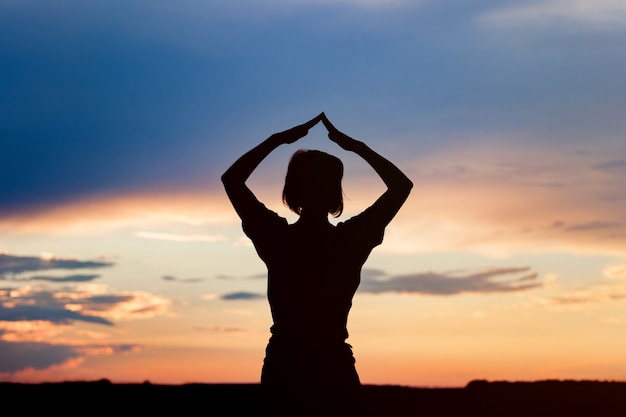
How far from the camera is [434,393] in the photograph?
10.7 metres

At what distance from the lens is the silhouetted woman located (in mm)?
4434

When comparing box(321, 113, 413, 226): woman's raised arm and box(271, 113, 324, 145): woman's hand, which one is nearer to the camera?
box(271, 113, 324, 145): woman's hand

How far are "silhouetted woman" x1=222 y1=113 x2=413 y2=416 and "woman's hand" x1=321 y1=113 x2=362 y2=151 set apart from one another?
0.64 ft

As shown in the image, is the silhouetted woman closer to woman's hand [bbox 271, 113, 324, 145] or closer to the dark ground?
woman's hand [bbox 271, 113, 324, 145]

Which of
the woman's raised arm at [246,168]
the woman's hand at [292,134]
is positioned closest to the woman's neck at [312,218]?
the woman's raised arm at [246,168]

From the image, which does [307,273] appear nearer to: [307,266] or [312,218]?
[307,266]

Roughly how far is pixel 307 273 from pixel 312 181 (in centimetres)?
51

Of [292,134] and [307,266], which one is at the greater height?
[292,134]

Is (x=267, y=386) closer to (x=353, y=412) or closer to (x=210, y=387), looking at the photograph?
(x=353, y=412)

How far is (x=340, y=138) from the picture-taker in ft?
16.0

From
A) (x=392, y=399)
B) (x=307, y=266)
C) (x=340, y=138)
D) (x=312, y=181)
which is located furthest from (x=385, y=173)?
(x=392, y=399)

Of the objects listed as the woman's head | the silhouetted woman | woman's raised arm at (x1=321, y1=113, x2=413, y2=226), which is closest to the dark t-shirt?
the silhouetted woman

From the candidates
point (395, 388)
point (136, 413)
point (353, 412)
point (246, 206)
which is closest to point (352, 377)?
point (353, 412)

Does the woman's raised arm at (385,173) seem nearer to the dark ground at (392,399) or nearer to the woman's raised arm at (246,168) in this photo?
the woman's raised arm at (246,168)
